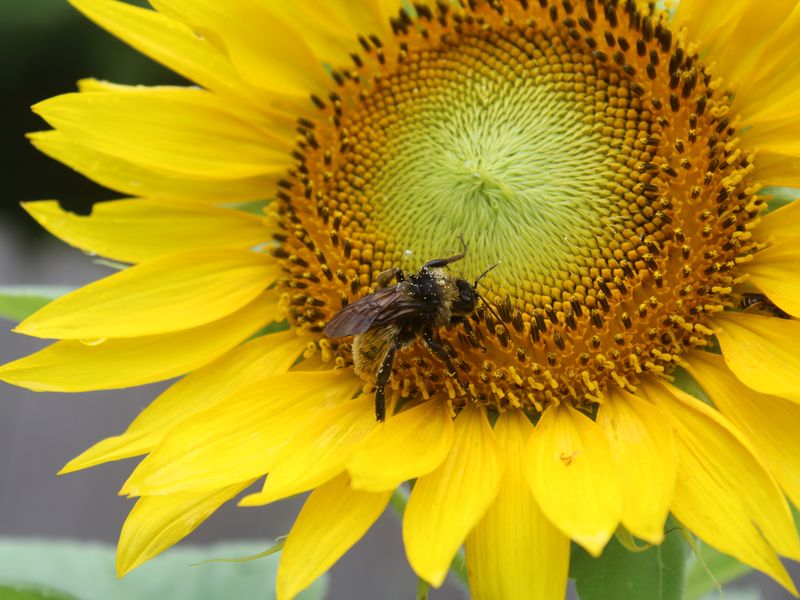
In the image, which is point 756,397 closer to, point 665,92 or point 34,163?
point 665,92

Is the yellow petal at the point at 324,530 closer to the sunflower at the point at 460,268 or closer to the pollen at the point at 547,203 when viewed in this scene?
the sunflower at the point at 460,268

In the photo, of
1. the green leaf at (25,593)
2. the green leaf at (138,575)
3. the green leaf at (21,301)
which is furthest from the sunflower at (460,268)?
the green leaf at (138,575)

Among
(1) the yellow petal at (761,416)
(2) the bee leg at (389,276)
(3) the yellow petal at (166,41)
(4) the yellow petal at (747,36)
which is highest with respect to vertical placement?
(3) the yellow petal at (166,41)

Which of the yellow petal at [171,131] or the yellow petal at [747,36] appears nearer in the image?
the yellow petal at [747,36]

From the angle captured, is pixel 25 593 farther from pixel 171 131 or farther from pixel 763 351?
pixel 763 351

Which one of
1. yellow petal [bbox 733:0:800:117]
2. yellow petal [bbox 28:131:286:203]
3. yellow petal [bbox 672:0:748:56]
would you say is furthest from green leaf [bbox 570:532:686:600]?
yellow petal [bbox 28:131:286:203]

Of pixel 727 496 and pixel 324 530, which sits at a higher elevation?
pixel 324 530

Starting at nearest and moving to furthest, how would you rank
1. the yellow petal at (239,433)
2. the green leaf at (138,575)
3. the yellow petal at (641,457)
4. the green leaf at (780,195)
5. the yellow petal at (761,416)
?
1. the yellow petal at (641,457)
2. the yellow petal at (761,416)
3. the yellow petal at (239,433)
4. the green leaf at (780,195)
5. the green leaf at (138,575)

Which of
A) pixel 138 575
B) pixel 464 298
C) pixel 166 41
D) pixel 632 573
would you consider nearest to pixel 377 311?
→ pixel 464 298
